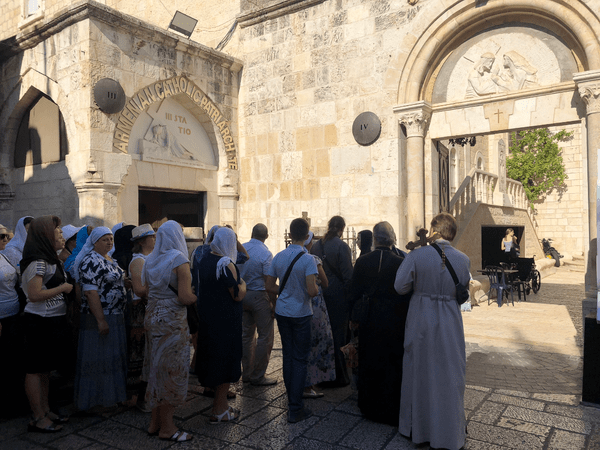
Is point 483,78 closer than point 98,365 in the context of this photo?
No

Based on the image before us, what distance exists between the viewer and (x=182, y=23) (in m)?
9.92

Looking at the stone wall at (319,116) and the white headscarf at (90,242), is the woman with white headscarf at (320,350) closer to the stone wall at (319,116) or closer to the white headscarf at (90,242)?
the white headscarf at (90,242)

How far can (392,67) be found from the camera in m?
8.60

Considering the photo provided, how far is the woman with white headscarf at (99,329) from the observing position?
12.5 feet

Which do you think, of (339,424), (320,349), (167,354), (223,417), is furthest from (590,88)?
(167,354)

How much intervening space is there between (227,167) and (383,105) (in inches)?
144

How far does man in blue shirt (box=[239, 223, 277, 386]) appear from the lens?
15.3ft

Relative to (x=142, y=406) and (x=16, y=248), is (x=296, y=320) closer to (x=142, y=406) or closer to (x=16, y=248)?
(x=142, y=406)

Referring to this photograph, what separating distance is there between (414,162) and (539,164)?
52.0 ft

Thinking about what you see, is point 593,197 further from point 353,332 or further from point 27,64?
point 27,64

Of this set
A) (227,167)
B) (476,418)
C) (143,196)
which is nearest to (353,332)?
(476,418)

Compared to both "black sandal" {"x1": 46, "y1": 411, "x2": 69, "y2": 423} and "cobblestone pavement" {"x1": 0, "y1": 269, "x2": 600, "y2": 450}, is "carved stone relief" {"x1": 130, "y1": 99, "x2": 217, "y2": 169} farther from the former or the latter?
"black sandal" {"x1": 46, "y1": 411, "x2": 69, "y2": 423}

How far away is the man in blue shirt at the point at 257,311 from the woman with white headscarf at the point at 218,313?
0.88 metres

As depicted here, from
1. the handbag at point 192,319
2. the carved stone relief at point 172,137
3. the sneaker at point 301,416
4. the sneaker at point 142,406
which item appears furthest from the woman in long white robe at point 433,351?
the carved stone relief at point 172,137
